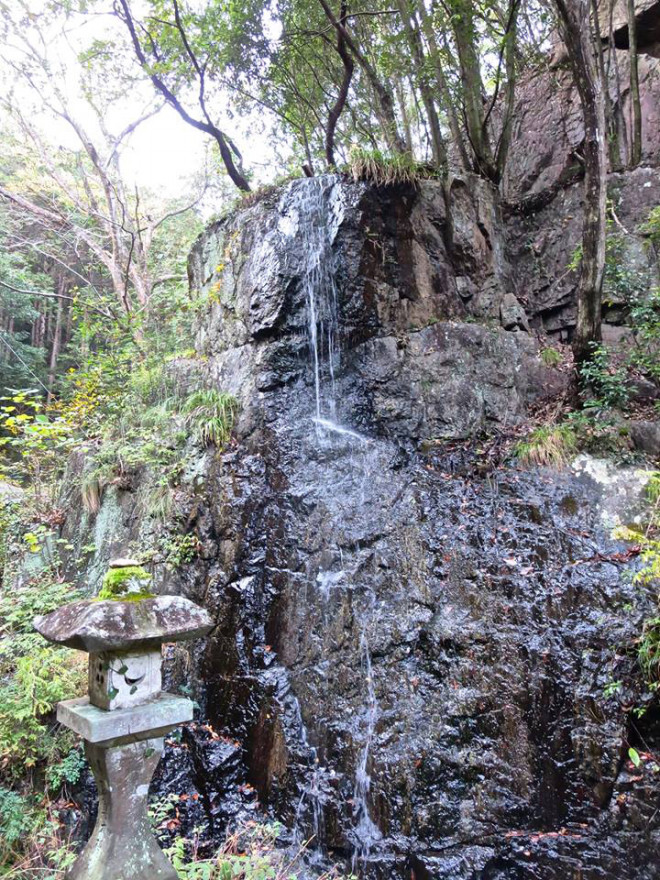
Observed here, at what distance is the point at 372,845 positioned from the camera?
3814 millimetres

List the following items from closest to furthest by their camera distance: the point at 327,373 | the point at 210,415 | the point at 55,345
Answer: the point at 210,415
the point at 327,373
the point at 55,345

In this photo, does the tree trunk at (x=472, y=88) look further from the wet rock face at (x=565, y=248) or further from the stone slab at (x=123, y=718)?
the stone slab at (x=123, y=718)

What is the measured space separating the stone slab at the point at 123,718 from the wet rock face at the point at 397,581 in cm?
226

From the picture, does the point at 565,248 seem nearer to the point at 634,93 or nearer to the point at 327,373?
the point at 634,93

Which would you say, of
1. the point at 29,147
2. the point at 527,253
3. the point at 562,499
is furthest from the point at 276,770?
the point at 29,147

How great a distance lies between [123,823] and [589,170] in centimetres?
738

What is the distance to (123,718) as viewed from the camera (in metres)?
2.42

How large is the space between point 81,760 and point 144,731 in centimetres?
257

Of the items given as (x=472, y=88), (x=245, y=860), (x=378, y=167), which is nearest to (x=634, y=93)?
(x=472, y=88)

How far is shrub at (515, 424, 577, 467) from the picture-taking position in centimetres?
569

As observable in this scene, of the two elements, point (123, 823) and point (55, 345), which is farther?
point (55, 345)

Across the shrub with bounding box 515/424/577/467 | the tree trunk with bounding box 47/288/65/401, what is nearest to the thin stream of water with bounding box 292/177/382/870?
the shrub with bounding box 515/424/577/467

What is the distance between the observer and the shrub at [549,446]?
18.7ft

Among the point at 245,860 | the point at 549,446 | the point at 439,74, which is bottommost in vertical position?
the point at 245,860
